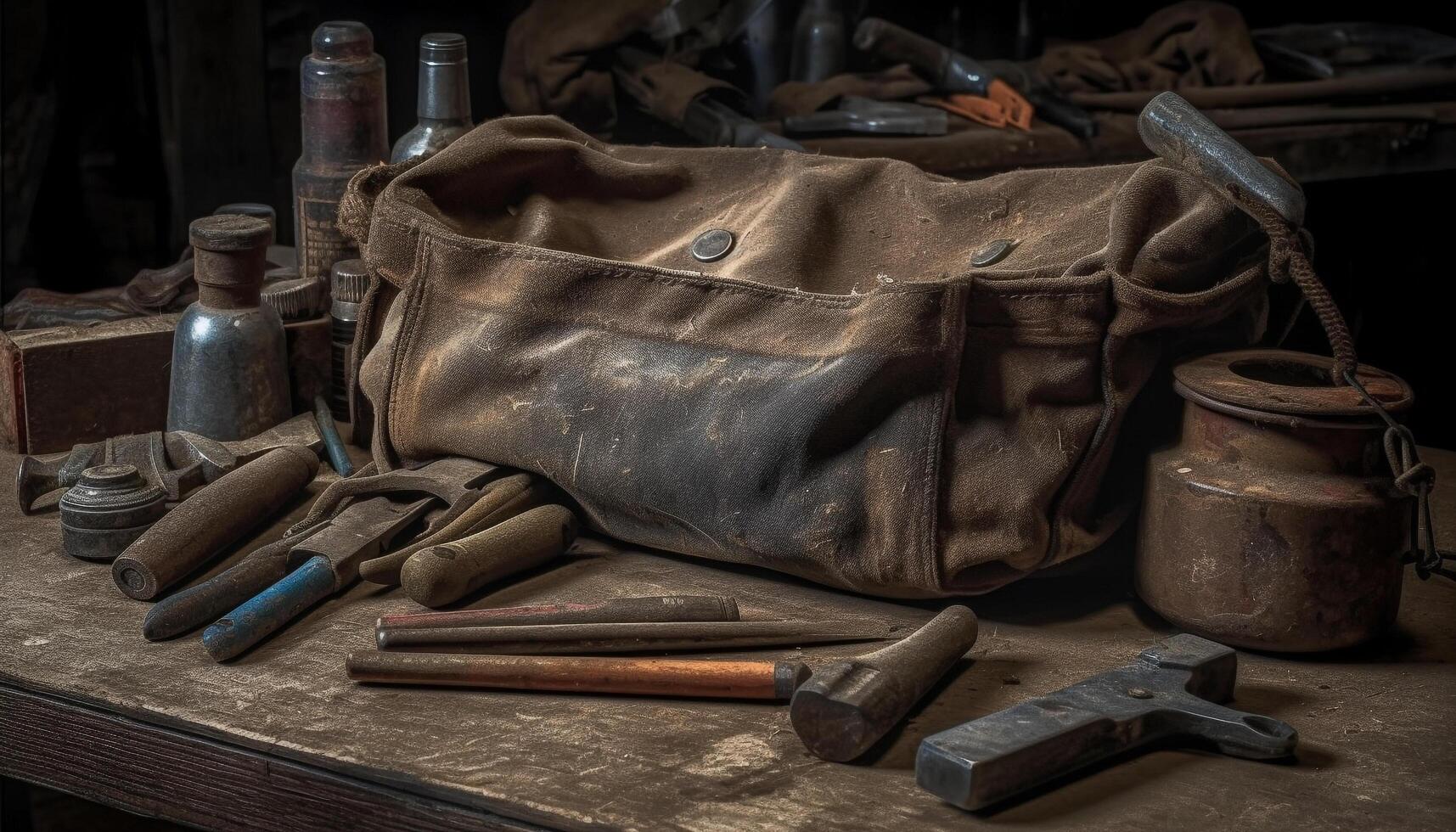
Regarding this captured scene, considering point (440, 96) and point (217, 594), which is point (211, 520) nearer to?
point (217, 594)

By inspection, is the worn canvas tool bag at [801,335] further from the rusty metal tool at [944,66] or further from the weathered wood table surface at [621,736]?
the rusty metal tool at [944,66]

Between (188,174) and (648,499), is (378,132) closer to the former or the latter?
(648,499)

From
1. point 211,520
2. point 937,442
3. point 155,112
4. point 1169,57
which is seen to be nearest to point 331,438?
point 211,520

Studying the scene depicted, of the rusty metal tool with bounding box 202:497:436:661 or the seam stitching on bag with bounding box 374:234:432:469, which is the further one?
the seam stitching on bag with bounding box 374:234:432:469

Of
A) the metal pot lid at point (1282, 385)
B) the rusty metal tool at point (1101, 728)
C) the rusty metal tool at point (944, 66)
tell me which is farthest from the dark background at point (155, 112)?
the rusty metal tool at point (1101, 728)

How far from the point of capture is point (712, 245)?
1602mm

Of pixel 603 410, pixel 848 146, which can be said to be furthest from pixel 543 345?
pixel 848 146

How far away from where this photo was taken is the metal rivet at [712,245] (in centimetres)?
158

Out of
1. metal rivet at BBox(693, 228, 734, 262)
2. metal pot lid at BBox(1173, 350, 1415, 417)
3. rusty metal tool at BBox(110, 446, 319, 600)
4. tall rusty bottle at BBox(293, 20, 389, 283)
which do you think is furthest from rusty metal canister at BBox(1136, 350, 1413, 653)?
tall rusty bottle at BBox(293, 20, 389, 283)

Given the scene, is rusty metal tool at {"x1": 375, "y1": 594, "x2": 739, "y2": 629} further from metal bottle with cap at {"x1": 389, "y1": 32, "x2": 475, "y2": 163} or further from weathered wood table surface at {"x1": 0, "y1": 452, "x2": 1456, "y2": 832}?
metal bottle with cap at {"x1": 389, "y1": 32, "x2": 475, "y2": 163}

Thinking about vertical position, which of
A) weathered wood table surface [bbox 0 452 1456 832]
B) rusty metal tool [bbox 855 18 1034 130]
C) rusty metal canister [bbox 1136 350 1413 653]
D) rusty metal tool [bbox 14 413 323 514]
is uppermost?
rusty metal tool [bbox 855 18 1034 130]

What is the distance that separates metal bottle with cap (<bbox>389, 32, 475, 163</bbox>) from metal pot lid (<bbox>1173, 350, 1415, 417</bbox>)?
1.03m

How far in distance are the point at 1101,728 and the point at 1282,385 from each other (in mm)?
384

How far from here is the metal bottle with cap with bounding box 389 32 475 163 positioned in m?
1.95
